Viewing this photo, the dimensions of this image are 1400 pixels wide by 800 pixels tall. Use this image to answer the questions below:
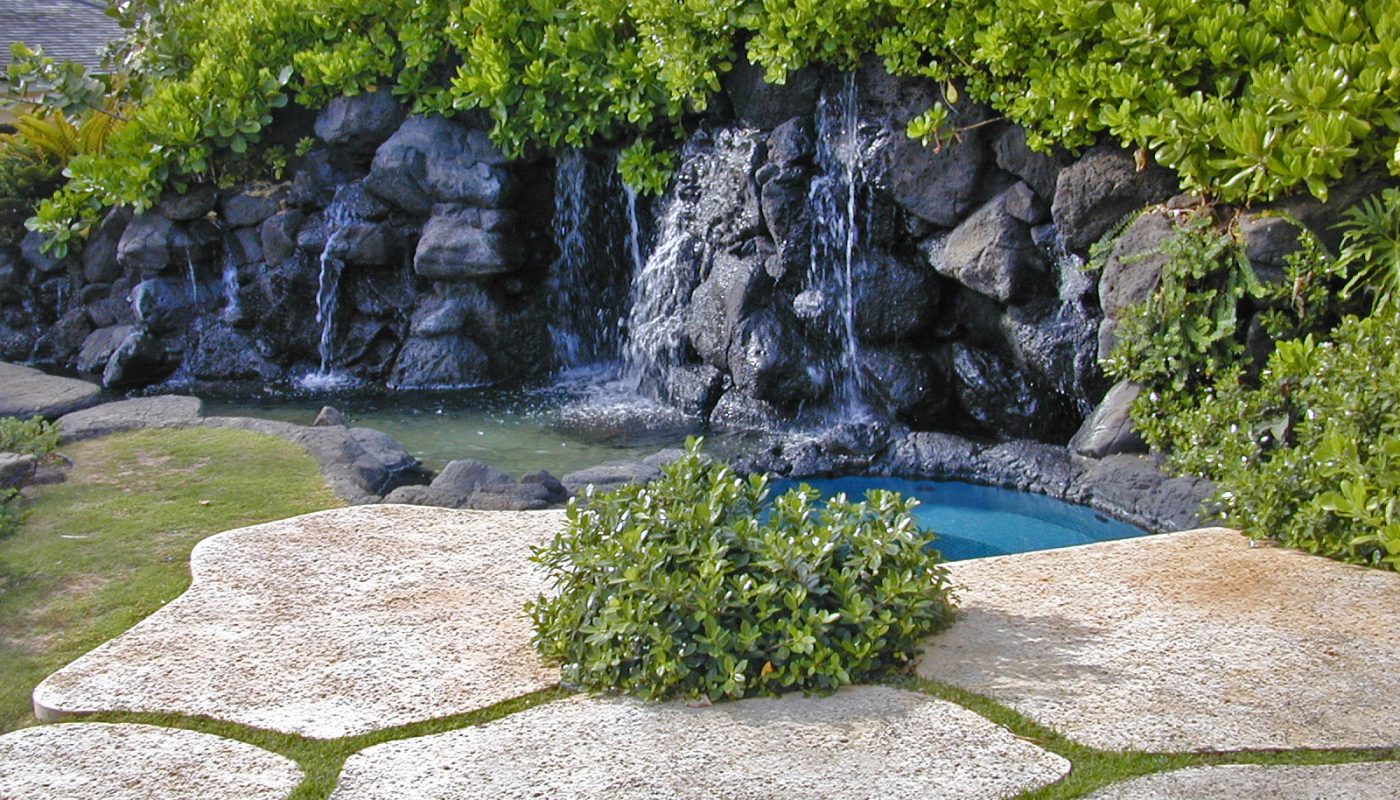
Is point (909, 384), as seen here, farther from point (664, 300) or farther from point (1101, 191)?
point (664, 300)

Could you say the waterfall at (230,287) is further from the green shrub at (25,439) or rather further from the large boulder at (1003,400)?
the large boulder at (1003,400)

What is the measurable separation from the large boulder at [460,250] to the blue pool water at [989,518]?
4.26m

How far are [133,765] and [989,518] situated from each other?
5.24 metres

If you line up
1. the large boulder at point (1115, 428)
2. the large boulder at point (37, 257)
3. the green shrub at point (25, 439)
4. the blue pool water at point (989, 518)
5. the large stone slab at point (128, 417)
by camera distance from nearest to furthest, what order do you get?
1. the green shrub at point (25, 439)
2. the blue pool water at point (989, 518)
3. the large boulder at point (1115, 428)
4. the large stone slab at point (128, 417)
5. the large boulder at point (37, 257)

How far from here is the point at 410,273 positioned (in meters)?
12.6

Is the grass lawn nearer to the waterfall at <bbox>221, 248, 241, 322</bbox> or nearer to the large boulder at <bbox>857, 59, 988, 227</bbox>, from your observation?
the large boulder at <bbox>857, 59, 988, 227</bbox>

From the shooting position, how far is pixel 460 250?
1173 cm

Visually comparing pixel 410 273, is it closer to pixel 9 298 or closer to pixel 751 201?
pixel 751 201

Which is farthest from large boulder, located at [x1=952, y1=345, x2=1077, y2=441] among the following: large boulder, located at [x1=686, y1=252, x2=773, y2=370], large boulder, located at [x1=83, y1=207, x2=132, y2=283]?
large boulder, located at [x1=83, y1=207, x2=132, y2=283]

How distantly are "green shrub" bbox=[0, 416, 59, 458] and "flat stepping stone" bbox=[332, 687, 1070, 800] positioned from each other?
430 cm

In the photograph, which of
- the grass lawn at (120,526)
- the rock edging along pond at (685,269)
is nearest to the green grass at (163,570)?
the grass lawn at (120,526)

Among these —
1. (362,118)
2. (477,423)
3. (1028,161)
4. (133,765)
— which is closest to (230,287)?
(362,118)

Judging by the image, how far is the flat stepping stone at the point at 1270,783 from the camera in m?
3.62

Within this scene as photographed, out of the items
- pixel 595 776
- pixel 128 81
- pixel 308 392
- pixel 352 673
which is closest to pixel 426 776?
pixel 595 776
